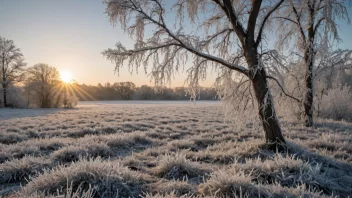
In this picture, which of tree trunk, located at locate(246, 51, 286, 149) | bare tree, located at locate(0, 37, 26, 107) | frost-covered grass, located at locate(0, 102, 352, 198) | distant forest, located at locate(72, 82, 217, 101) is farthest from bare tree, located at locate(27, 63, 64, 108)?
distant forest, located at locate(72, 82, 217, 101)

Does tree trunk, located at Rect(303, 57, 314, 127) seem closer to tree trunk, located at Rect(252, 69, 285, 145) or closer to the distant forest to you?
tree trunk, located at Rect(252, 69, 285, 145)

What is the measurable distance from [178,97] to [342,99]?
6092 cm

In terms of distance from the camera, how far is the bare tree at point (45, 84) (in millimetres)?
32844

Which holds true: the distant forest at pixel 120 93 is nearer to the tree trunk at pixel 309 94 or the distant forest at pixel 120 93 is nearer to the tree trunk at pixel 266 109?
the tree trunk at pixel 309 94

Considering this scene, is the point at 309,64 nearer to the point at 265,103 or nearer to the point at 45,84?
the point at 265,103

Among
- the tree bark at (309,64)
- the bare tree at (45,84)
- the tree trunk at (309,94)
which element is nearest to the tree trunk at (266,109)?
the tree bark at (309,64)

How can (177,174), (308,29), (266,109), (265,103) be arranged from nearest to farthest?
1. (177,174)
2. (265,103)
3. (266,109)
4. (308,29)

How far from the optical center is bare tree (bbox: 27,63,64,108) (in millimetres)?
32844

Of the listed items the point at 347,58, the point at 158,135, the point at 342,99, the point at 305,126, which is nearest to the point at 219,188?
the point at 158,135

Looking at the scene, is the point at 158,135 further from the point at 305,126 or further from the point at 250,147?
the point at 305,126

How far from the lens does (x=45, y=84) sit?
33.3m

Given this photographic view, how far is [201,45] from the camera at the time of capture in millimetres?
6059

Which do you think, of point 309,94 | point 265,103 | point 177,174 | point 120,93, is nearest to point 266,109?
point 265,103

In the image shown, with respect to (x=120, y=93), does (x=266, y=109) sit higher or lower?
lower
